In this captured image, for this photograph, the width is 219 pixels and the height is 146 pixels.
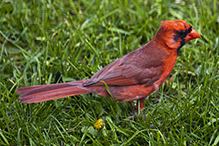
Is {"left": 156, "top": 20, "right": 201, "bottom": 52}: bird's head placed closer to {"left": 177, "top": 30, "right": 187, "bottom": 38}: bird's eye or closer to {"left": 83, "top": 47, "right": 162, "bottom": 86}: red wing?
{"left": 177, "top": 30, "right": 187, "bottom": 38}: bird's eye

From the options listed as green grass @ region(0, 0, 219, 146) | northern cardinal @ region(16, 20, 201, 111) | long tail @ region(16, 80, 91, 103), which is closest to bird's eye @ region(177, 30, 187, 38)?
northern cardinal @ region(16, 20, 201, 111)

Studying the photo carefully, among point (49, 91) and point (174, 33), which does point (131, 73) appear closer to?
point (174, 33)

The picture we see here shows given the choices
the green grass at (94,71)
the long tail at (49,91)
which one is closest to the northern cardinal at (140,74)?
the long tail at (49,91)

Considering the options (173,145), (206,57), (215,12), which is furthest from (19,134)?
(215,12)

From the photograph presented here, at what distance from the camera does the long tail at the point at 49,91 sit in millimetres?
2947

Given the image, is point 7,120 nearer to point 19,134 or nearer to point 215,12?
point 19,134

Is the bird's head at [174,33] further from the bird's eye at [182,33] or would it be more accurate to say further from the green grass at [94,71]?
the green grass at [94,71]

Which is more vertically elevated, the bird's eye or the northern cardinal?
the bird's eye

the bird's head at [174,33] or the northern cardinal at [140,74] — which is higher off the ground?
the bird's head at [174,33]

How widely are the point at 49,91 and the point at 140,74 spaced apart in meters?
0.94

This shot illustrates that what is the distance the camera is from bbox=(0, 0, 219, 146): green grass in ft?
9.56

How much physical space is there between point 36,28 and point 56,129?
6.12 feet

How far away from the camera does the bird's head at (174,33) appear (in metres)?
2.88

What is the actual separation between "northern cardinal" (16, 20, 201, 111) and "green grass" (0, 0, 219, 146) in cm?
22
